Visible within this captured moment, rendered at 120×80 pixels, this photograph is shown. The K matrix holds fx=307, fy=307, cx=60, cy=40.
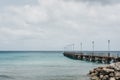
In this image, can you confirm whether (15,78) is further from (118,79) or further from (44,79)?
(118,79)

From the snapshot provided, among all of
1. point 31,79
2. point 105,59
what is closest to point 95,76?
point 31,79

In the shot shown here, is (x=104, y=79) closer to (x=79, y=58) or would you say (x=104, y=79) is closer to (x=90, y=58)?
(x=90, y=58)

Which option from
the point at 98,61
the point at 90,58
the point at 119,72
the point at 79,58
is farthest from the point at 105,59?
the point at 119,72

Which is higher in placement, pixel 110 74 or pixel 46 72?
pixel 110 74

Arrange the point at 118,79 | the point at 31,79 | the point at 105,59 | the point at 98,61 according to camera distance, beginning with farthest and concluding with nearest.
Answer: the point at 98,61, the point at 105,59, the point at 31,79, the point at 118,79

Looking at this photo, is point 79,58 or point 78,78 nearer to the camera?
point 78,78

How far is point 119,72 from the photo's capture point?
40.6 metres

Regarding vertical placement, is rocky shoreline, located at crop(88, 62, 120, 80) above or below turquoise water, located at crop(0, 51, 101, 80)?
above

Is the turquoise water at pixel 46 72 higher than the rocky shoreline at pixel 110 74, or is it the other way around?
the rocky shoreline at pixel 110 74

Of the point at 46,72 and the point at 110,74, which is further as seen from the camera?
the point at 46,72

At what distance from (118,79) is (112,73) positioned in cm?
209

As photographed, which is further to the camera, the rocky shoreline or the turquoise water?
the turquoise water

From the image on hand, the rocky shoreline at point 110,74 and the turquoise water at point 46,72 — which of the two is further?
the turquoise water at point 46,72

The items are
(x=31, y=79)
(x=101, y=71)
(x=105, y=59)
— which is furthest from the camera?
(x=105, y=59)
